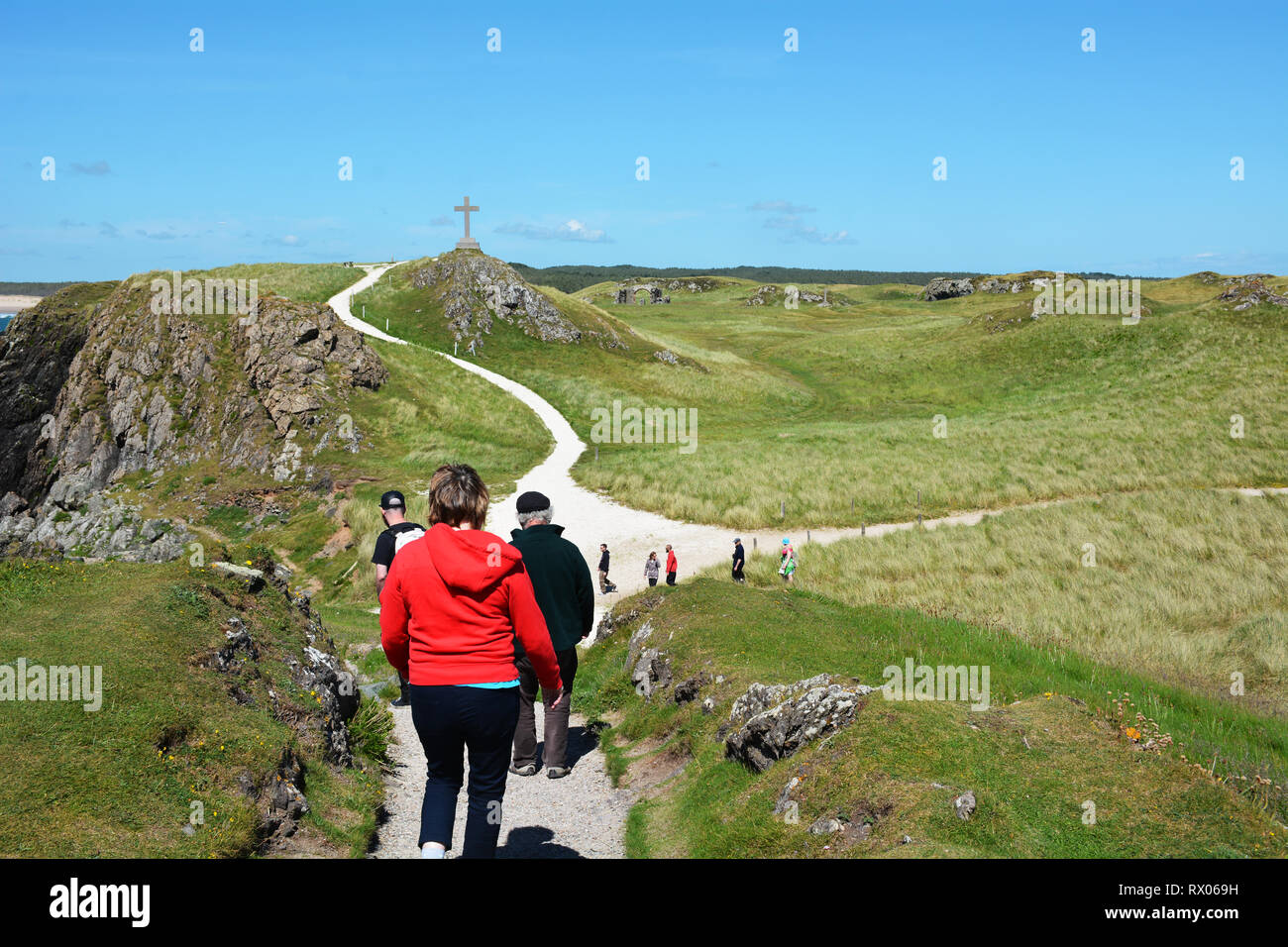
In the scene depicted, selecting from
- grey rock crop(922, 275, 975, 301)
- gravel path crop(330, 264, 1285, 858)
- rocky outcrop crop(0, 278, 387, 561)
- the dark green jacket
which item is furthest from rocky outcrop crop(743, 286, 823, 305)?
the dark green jacket

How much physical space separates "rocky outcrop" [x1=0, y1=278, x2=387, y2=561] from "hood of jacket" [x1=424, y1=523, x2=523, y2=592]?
35.0 m

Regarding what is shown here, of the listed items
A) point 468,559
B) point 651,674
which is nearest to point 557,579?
point 468,559

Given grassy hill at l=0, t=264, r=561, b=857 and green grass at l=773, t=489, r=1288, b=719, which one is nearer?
grassy hill at l=0, t=264, r=561, b=857

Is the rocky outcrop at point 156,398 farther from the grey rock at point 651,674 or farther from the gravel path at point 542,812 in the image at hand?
the gravel path at point 542,812

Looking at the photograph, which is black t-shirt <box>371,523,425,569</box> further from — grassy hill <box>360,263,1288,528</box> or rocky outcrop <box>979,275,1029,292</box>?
rocky outcrop <box>979,275,1029,292</box>

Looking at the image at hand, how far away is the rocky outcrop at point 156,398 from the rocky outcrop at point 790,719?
32.3 meters

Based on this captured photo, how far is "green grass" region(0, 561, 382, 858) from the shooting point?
6484mm

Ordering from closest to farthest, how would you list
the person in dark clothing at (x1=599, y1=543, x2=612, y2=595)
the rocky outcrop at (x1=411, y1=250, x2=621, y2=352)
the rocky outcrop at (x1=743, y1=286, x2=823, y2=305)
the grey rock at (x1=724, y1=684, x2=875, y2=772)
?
the grey rock at (x1=724, y1=684, x2=875, y2=772)
the person in dark clothing at (x1=599, y1=543, x2=612, y2=595)
the rocky outcrop at (x1=411, y1=250, x2=621, y2=352)
the rocky outcrop at (x1=743, y1=286, x2=823, y2=305)

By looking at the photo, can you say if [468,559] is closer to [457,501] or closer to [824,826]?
[457,501]

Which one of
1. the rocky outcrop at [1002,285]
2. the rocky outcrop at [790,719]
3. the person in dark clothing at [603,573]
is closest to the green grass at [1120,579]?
the person in dark clothing at [603,573]

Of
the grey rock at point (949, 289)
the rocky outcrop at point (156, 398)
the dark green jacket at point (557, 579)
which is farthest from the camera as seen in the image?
the grey rock at point (949, 289)

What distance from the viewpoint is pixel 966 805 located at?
21.6 ft

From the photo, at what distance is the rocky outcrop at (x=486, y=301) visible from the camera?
65.9 m
